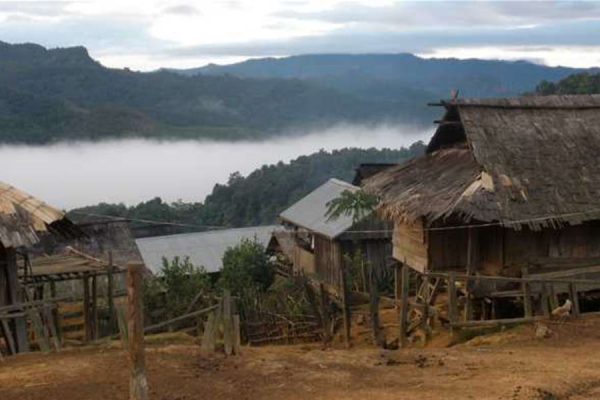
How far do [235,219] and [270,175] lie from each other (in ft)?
13.5

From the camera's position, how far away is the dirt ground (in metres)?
9.87

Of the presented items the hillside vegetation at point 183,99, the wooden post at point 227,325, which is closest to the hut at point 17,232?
the wooden post at point 227,325

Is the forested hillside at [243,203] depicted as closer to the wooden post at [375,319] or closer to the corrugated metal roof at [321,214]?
the corrugated metal roof at [321,214]

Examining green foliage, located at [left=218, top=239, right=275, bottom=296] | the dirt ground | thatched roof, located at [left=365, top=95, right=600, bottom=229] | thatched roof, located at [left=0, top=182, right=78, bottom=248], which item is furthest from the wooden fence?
green foliage, located at [left=218, top=239, right=275, bottom=296]

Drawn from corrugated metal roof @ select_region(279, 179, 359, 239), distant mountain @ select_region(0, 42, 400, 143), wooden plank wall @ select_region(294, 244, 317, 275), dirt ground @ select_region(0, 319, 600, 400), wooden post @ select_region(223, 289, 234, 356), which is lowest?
wooden plank wall @ select_region(294, 244, 317, 275)

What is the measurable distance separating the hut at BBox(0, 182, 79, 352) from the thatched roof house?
24.5 feet

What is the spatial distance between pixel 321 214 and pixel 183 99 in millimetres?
99885

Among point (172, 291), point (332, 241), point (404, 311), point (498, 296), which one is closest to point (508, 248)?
point (498, 296)

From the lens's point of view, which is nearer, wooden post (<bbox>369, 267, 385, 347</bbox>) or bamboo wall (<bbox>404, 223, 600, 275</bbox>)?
wooden post (<bbox>369, 267, 385, 347</bbox>)

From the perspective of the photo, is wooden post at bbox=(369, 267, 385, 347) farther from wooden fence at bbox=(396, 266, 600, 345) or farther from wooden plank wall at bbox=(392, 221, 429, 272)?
wooden plank wall at bbox=(392, 221, 429, 272)

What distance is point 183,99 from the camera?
129000mm

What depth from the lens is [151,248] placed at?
40.4 m

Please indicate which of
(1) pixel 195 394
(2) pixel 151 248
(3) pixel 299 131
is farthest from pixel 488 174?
(3) pixel 299 131

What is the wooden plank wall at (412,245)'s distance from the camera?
18188mm
